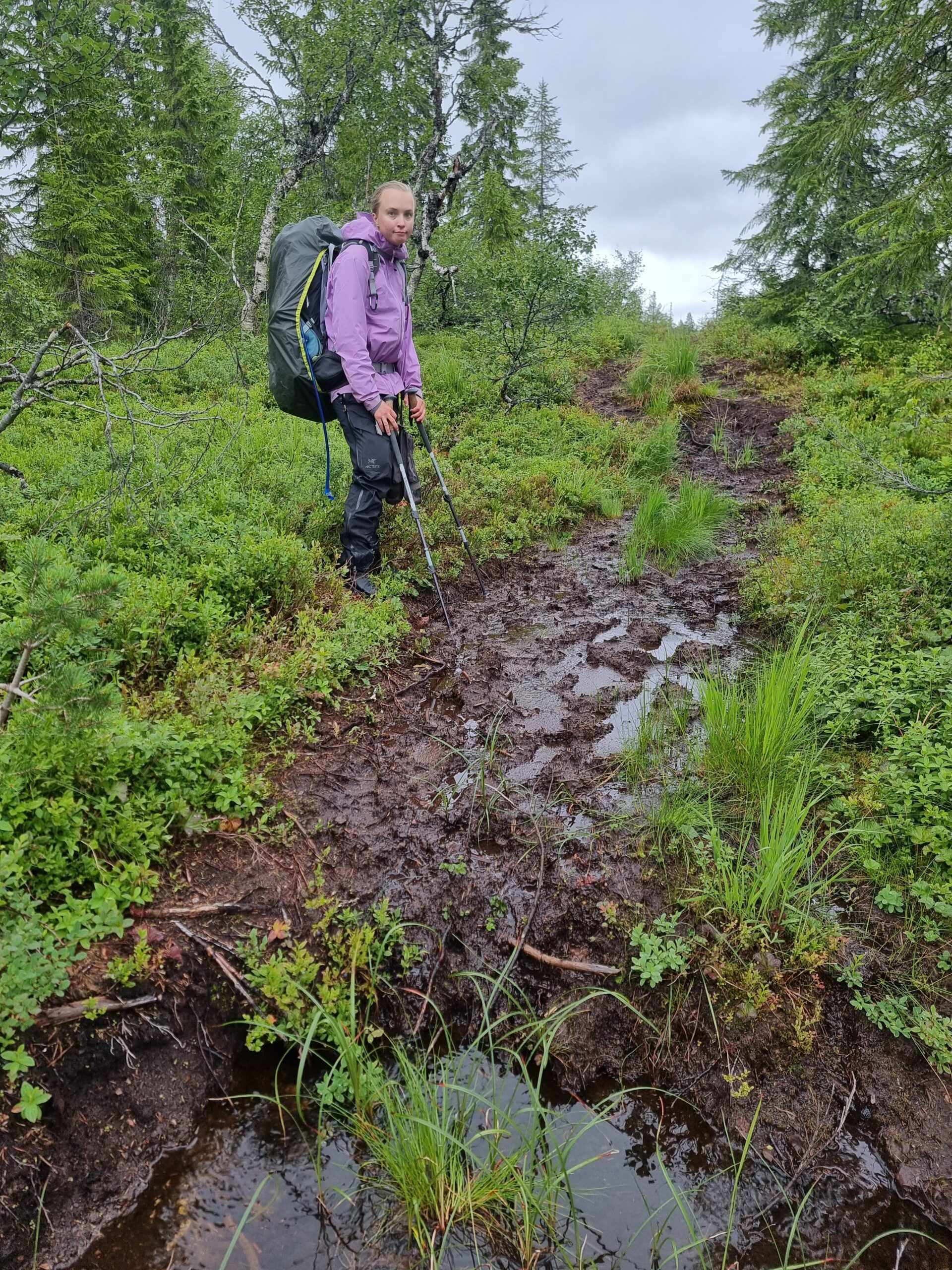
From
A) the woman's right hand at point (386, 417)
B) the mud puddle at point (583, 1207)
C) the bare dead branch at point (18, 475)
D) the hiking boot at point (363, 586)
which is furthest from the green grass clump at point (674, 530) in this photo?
the bare dead branch at point (18, 475)

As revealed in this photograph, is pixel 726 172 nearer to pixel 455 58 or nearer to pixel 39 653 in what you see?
pixel 455 58

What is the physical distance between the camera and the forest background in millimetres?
2828

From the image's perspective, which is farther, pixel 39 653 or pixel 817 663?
pixel 817 663

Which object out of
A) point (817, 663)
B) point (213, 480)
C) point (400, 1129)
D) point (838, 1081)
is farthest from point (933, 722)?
point (213, 480)

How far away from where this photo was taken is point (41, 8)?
669cm

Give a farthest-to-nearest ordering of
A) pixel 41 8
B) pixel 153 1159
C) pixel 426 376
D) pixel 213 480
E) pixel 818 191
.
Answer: pixel 818 191 → pixel 426 376 → pixel 41 8 → pixel 213 480 → pixel 153 1159

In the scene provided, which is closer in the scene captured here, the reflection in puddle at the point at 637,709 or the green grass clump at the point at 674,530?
the reflection in puddle at the point at 637,709

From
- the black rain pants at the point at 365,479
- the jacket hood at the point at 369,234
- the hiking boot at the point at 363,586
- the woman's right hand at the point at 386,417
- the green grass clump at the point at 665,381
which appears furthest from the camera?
the green grass clump at the point at 665,381

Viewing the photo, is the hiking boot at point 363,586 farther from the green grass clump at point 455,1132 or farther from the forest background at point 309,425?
the green grass clump at point 455,1132

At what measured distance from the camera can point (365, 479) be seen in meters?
5.40

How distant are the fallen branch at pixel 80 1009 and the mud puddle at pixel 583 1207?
20.5 inches

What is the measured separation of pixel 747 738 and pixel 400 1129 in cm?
249

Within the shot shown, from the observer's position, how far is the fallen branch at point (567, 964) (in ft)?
9.07

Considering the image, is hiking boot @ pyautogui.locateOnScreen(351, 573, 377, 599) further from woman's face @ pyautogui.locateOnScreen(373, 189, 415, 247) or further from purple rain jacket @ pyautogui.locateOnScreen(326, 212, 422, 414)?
woman's face @ pyautogui.locateOnScreen(373, 189, 415, 247)
